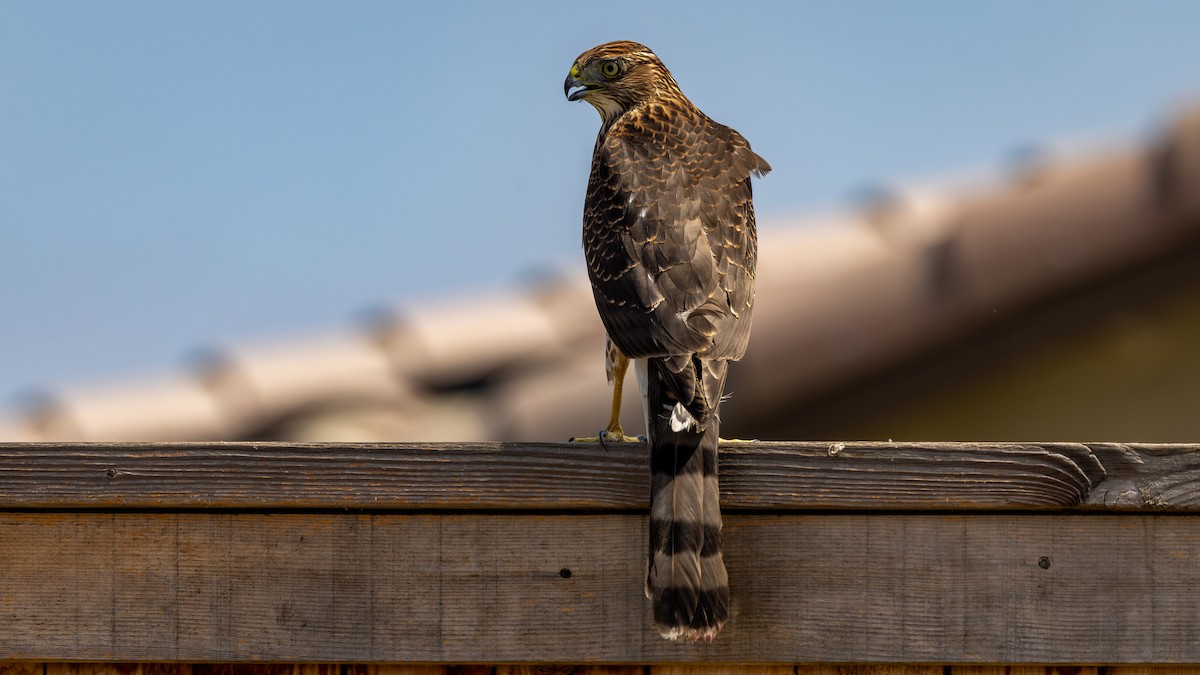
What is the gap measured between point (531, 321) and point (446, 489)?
4428 mm

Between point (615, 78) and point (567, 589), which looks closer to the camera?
point (567, 589)

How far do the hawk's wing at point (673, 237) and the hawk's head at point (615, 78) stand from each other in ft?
1.65

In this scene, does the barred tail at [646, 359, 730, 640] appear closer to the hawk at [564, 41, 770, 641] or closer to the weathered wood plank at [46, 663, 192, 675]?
the hawk at [564, 41, 770, 641]

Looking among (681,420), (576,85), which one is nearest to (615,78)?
(576,85)

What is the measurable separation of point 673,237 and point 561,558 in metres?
1.06

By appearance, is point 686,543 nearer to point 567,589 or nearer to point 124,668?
point 567,589

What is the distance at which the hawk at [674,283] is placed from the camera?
2.18 meters

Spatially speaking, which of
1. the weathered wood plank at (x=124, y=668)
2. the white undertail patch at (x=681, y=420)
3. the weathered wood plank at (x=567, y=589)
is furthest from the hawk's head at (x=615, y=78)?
the weathered wood plank at (x=124, y=668)

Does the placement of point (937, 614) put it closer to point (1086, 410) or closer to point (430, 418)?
point (1086, 410)

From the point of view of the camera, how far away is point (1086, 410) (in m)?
5.21

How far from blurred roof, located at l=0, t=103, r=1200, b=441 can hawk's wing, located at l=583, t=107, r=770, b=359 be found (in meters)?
1.30

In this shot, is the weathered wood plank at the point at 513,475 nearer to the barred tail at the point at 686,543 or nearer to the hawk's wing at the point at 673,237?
the barred tail at the point at 686,543

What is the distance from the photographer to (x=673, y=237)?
3.13 meters

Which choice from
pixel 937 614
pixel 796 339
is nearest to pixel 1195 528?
pixel 937 614
